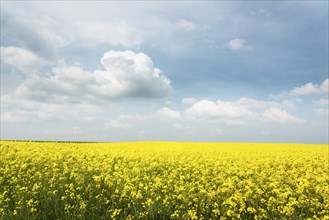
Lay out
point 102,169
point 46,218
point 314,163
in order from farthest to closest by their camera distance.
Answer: point 314,163
point 102,169
point 46,218

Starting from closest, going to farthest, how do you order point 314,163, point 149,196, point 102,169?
point 149,196 → point 102,169 → point 314,163

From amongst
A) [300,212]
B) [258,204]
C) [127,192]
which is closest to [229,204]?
[258,204]

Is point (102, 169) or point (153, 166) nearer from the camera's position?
point (102, 169)

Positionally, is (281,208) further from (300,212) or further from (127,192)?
(127,192)

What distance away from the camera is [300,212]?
10547mm

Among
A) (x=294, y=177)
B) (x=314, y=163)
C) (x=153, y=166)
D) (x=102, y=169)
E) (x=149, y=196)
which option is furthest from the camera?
(x=314, y=163)

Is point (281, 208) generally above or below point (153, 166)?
below

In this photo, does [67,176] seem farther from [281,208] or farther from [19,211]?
[281,208]

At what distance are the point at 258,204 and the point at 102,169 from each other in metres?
6.24

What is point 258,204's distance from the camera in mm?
10883

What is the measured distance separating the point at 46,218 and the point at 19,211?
93 cm

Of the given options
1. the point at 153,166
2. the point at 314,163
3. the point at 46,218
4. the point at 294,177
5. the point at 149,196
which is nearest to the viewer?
the point at 46,218

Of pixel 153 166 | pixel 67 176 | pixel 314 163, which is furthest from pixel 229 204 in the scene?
pixel 314 163

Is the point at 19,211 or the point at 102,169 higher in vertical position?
the point at 102,169
